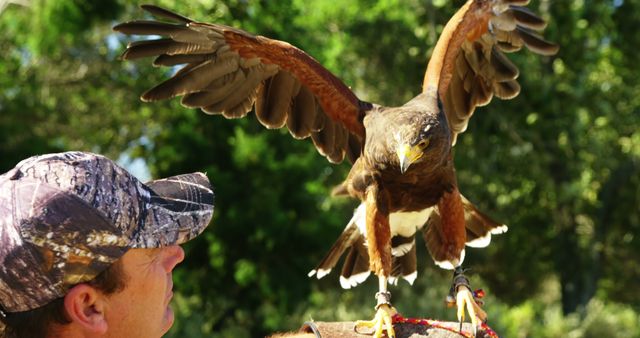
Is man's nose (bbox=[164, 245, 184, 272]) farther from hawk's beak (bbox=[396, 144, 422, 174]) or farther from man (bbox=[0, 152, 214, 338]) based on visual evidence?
hawk's beak (bbox=[396, 144, 422, 174])

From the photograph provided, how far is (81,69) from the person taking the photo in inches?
563

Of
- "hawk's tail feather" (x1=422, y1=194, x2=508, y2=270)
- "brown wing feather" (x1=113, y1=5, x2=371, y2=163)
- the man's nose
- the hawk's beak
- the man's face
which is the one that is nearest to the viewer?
the man's face

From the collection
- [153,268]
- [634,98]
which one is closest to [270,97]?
[153,268]

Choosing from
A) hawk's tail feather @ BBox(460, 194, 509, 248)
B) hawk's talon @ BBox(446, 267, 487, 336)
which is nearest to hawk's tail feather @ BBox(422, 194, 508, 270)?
hawk's tail feather @ BBox(460, 194, 509, 248)

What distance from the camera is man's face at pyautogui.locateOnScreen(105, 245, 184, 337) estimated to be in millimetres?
1872

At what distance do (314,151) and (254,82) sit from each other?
294 inches

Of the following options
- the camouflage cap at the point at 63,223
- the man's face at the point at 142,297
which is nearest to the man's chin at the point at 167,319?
the man's face at the point at 142,297

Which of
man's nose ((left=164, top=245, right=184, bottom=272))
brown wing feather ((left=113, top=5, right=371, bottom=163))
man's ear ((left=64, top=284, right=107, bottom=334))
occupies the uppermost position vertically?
brown wing feather ((left=113, top=5, right=371, bottom=163))

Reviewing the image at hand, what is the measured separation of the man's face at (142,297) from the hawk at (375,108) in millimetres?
1758

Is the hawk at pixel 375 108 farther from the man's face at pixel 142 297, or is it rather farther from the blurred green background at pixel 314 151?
the blurred green background at pixel 314 151

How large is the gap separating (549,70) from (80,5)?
7.67 m

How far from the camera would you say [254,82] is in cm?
459

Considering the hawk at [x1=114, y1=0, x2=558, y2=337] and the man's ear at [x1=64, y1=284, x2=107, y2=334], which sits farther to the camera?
the hawk at [x1=114, y1=0, x2=558, y2=337]

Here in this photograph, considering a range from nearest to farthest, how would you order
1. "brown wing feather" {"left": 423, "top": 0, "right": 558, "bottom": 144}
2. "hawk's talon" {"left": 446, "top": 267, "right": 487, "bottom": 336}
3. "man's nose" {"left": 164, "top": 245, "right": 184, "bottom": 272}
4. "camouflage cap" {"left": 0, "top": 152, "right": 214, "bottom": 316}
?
"camouflage cap" {"left": 0, "top": 152, "right": 214, "bottom": 316} < "man's nose" {"left": 164, "top": 245, "right": 184, "bottom": 272} < "hawk's talon" {"left": 446, "top": 267, "right": 487, "bottom": 336} < "brown wing feather" {"left": 423, "top": 0, "right": 558, "bottom": 144}
